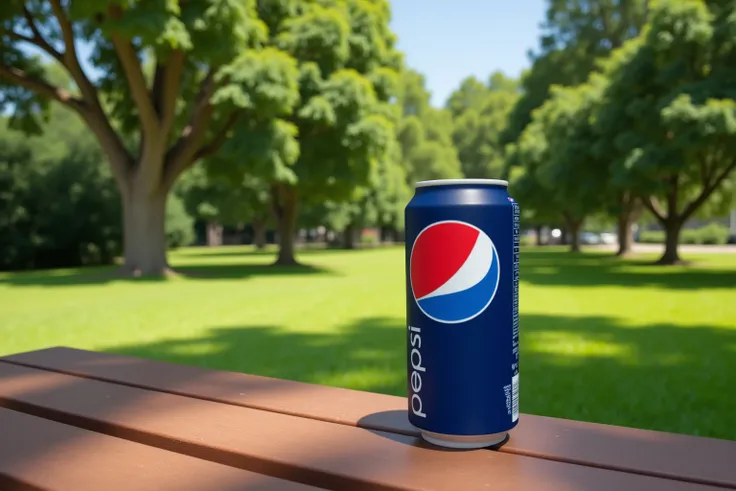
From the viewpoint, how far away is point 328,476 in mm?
1139

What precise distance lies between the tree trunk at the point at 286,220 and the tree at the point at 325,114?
2.26 m

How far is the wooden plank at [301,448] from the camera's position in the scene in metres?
1.10

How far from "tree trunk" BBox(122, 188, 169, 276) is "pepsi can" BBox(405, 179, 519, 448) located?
49.5ft

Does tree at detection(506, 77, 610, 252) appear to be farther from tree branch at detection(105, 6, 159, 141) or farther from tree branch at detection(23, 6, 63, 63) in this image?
tree branch at detection(23, 6, 63, 63)

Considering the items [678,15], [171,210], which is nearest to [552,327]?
[678,15]

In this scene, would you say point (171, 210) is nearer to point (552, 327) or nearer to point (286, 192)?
point (286, 192)

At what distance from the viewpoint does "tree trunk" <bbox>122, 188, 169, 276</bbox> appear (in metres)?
15.3

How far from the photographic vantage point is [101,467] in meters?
1.24

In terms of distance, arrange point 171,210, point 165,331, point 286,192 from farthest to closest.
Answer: point 171,210 → point 286,192 → point 165,331

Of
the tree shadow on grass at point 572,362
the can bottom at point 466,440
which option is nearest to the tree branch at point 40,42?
the tree shadow on grass at point 572,362

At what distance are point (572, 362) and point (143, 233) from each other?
13.0 metres

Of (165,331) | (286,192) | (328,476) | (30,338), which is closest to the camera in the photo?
(328,476)

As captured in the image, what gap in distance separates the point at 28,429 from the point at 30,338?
19.0ft

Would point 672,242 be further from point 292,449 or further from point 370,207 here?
point 292,449
